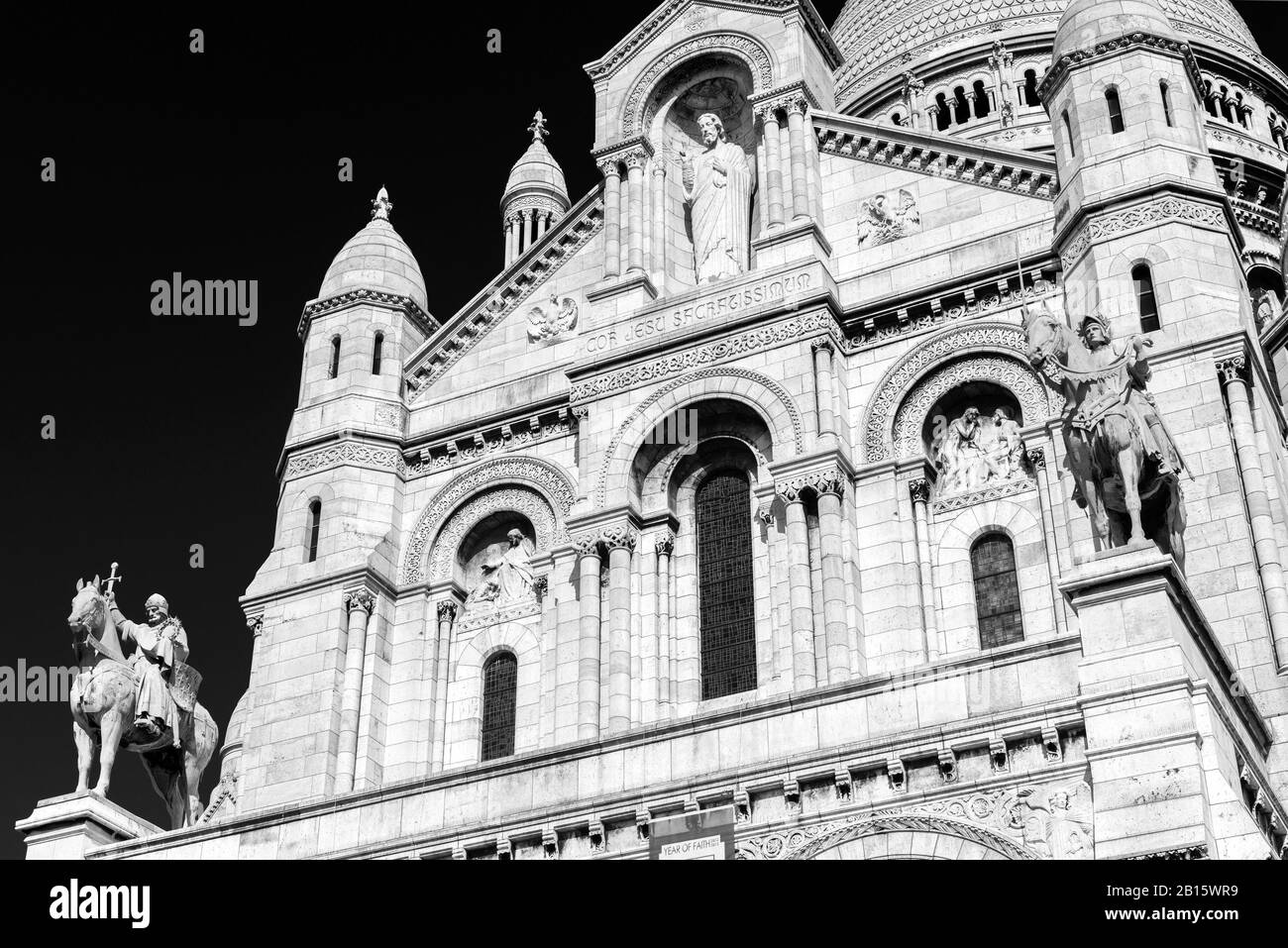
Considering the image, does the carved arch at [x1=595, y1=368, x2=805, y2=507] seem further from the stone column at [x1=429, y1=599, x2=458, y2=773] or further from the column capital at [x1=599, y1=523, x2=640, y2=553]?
the stone column at [x1=429, y1=599, x2=458, y2=773]

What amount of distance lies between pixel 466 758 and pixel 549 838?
1160 centimetres

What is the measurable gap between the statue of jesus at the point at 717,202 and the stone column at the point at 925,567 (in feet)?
22.8

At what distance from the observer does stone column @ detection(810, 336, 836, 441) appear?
35.2m

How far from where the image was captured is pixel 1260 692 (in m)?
28.8

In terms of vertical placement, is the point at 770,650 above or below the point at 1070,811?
above

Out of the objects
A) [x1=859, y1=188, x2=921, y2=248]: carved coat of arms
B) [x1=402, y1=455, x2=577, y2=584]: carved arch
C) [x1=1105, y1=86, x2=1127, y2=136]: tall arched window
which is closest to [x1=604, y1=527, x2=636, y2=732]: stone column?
[x1=402, y1=455, x2=577, y2=584]: carved arch

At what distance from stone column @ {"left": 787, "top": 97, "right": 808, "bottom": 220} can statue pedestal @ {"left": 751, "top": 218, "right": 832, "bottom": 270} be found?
1.03 feet

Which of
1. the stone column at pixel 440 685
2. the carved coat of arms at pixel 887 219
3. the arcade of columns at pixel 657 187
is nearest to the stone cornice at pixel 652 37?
the arcade of columns at pixel 657 187

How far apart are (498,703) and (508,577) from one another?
9.22ft

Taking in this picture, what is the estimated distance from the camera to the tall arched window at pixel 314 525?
3897 centimetres

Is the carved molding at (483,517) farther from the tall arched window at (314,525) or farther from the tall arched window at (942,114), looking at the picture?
the tall arched window at (942,114)
